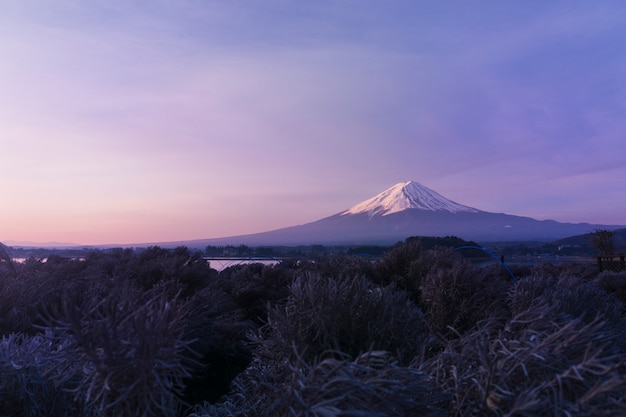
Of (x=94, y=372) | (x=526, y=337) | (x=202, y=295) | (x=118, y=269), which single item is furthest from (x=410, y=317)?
(x=118, y=269)

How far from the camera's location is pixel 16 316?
7156 mm

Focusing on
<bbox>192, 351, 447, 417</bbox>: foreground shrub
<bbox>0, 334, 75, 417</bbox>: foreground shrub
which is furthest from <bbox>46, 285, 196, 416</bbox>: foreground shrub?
<bbox>0, 334, 75, 417</bbox>: foreground shrub

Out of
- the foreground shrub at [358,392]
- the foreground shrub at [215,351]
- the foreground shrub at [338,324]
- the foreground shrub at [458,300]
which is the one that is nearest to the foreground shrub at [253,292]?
the foreground shrub at [215,351]

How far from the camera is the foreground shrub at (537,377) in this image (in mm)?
2689

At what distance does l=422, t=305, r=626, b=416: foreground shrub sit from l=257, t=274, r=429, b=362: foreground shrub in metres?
1.27

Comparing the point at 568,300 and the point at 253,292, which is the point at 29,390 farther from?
the point at 253,292

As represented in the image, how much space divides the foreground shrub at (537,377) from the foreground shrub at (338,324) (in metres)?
1.27

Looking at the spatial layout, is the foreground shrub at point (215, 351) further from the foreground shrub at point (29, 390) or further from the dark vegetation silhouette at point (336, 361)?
the foreground shrub at point (29, 390)

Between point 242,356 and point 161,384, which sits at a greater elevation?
point 161,384

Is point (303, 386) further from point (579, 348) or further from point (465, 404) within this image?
point (579, 348)

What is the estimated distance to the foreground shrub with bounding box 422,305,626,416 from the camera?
2.69 meters

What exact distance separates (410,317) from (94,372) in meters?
2.80

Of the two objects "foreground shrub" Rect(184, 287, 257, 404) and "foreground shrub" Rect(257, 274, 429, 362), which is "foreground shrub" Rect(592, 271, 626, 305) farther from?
"foreground shrub" Rect(257, 274, 429, 362)

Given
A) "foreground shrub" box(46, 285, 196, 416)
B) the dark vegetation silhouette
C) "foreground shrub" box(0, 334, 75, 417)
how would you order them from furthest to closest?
"foreground shrub" box(0, 334, 75, 417), "foreground shrub" box(46, 285, 196, 416), the dark vegetation silhouette
